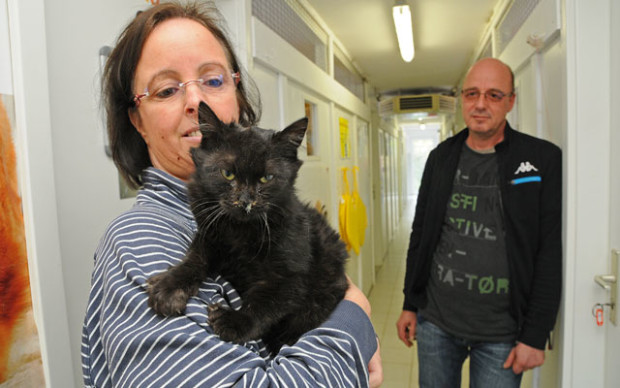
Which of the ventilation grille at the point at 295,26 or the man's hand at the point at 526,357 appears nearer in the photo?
the man's hand at the point at 526,357

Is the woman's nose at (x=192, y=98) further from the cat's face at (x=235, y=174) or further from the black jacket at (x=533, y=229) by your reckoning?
the black jacket at (x=533, y=229)

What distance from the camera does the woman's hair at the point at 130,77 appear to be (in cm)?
91

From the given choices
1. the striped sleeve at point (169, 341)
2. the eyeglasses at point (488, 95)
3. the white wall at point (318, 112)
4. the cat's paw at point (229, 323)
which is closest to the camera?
the striped sleeve at point (169, 341)

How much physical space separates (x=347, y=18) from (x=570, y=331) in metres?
2.88

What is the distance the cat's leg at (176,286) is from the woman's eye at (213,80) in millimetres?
431

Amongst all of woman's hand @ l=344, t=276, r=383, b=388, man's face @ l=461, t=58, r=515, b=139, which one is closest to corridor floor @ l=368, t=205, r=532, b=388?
man's face @ l=461, t=58, r=515, b=139

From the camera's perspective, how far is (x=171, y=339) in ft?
1.93

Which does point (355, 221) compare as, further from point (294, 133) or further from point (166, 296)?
point (166, 296)

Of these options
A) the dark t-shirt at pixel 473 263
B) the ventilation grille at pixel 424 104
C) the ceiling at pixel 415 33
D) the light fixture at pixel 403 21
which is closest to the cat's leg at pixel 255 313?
the dark t-shirt at pixel 473 263

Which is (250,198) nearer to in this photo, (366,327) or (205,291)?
(205,291)

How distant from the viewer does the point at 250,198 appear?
2.74 ft

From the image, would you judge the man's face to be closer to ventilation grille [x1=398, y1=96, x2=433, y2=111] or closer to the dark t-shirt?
the dark t-shirt

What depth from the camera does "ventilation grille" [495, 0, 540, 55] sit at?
235 cm

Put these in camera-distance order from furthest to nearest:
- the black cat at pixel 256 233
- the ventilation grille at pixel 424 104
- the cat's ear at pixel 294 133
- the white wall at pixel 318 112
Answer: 1. the ventilation grille at pixel 424 104
2. the white wall at pixel 318 112
3. the cat's ear at pixel 294 133
4. the black cat at pixel 256 233
